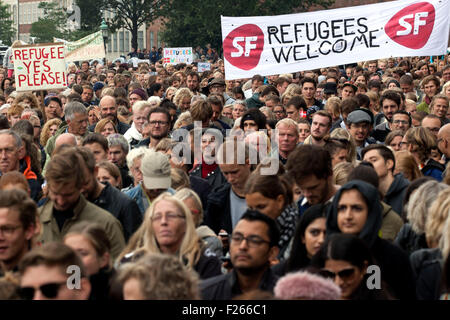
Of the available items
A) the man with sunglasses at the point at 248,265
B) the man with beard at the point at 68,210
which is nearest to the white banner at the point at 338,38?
the man with beard at the point at 68,210

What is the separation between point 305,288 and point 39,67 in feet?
38.3

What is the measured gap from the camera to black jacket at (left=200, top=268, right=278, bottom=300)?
514 centimetres

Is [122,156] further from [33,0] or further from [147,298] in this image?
[33,0]

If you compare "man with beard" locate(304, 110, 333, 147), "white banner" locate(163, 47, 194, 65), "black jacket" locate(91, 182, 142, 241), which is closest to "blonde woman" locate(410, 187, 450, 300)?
"black jacket" locate(91, 182, 142, 241)

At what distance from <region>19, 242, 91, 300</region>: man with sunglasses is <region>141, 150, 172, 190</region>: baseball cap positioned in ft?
8.99

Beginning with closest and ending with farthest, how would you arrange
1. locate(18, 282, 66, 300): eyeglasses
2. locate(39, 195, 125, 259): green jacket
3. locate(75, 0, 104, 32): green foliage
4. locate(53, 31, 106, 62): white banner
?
locate(18, 282, 66, 300): eyeglasses
locate(39, 195, 125, 259): green jacket
locate(53, 31, 106, 62): white banner
locate(75, 0, 104, 32): green foliage

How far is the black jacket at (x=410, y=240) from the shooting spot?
241 inches

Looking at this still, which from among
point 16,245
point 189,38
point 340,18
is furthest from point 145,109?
point 189,38

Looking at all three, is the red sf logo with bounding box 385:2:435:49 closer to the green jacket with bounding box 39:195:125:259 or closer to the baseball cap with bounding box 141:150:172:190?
the baseball cap with bounding box 141:150:172:190

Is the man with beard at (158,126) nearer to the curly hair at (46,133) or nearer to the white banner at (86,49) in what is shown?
the curly hair at (46,133)

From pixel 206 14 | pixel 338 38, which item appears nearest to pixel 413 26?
pixel 338 38

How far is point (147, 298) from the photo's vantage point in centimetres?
432

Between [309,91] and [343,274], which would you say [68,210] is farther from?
[309,91]

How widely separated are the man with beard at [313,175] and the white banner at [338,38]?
8608 millimetres
